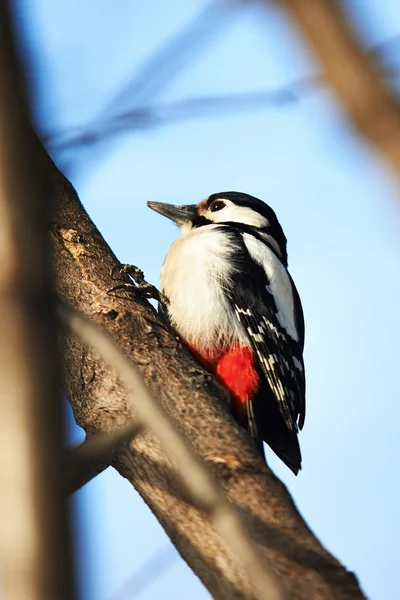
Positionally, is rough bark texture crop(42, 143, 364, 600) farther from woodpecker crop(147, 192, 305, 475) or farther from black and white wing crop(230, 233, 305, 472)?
black and white wing crop(230, 233, 305, 472)

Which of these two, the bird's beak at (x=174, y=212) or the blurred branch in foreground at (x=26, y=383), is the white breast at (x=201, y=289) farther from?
the blurred branch in foreground at (x=26, y=383)

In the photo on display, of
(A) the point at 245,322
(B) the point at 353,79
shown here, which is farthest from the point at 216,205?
(B) the point at 353,79

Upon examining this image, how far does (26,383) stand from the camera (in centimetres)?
114

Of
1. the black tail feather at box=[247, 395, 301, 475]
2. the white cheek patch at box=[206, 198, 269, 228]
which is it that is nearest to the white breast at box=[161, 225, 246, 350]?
the black tail feather at box=[247, 395, 301, 475]

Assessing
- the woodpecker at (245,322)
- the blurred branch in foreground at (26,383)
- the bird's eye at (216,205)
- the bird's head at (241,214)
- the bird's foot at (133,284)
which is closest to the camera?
the blurred branch in foreground at (26,383)

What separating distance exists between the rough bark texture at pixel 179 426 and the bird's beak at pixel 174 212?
1378mm

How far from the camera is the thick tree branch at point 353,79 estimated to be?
1160 millimetres

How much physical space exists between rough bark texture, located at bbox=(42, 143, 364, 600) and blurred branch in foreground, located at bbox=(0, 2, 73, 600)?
0.72m

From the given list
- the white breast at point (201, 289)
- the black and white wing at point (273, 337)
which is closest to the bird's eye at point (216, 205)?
the black and white wing at point (273, 337)

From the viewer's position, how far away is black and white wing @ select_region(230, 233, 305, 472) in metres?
4.37

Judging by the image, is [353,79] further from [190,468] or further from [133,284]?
[133,284]

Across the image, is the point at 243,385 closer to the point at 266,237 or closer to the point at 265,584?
the point at 266,237

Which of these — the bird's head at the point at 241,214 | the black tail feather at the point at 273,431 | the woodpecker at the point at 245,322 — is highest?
the bird's head at the point at 241,214

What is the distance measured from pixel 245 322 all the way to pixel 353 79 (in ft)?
11.4
